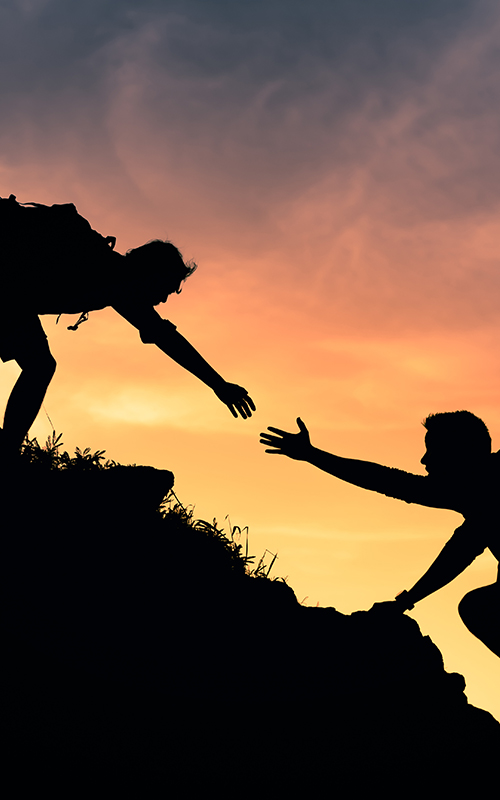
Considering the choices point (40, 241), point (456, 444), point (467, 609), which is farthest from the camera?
point (40, 241)

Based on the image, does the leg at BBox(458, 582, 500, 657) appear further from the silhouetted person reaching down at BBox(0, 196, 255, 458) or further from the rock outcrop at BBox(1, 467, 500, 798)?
the silhouetted person reaching down at BBox(0, 196, 255, 458)

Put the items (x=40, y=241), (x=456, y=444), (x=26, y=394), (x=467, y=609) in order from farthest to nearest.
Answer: (x=26, y=394)
(x=40, y=241)
(x=467, y=609)
(x=456, y=444)

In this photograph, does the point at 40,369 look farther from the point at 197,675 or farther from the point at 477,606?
the point at 477,606

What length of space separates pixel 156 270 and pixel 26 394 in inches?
59.1

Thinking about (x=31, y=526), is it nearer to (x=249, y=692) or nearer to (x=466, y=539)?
(x=249, y=692)

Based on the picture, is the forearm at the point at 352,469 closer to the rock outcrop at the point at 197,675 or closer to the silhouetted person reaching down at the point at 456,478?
the silhouetted person reaching down at the point at 456,478

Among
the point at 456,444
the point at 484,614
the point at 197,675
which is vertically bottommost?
the point at 197,675

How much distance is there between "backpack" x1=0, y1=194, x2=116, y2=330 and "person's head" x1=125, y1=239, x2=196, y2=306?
316 millimetres

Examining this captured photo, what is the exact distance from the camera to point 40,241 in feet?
17.5

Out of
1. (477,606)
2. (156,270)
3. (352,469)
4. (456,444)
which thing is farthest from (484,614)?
(156,270)

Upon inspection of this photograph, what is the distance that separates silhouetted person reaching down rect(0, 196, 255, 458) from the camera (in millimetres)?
5312

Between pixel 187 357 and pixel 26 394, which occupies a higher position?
pixel 187 357

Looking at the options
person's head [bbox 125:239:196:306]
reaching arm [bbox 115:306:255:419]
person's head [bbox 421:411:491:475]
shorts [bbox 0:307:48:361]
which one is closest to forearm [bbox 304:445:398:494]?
person's head [bbox 421:411:491:475]

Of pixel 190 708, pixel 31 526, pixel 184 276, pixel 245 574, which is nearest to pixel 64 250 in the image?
pixel 184 276
